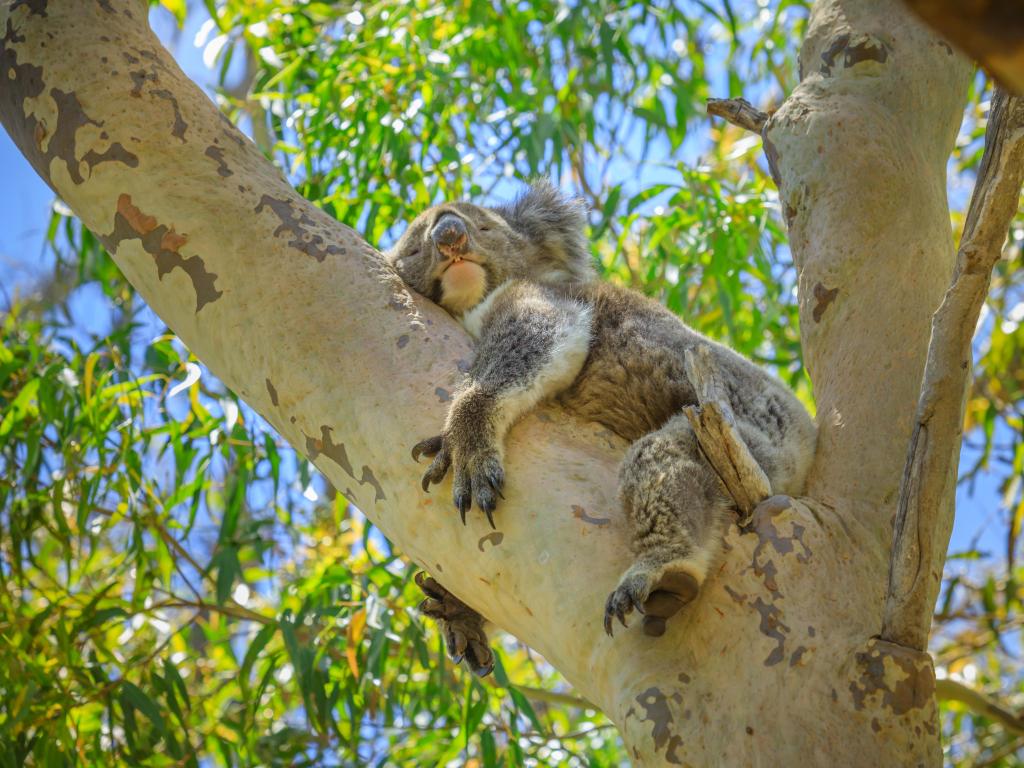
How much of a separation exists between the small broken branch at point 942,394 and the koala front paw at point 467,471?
577 mm

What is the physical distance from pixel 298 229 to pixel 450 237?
0.66 meters

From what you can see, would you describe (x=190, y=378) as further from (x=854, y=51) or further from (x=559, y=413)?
(x=854, y=51)

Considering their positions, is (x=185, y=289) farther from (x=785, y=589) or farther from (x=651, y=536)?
(x=785, y=589)

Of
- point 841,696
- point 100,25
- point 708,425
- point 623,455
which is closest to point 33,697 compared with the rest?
point 100,25

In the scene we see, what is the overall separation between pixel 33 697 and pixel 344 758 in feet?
3.08

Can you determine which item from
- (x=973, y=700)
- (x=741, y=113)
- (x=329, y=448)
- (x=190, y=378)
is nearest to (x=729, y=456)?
(x=329, y=448)

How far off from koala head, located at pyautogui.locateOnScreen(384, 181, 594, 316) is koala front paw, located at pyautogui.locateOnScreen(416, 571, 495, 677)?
0.76m

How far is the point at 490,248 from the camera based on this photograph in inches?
109

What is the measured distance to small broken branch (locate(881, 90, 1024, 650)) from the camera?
136 centimetres

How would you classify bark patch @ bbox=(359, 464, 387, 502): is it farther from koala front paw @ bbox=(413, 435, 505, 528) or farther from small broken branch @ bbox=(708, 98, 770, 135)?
small broken branch @ bbox=(708, 98, 770, 135)

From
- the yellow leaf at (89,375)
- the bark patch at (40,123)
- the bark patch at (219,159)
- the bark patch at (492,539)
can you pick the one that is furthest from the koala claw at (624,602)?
the yellow leaf at (89,375)

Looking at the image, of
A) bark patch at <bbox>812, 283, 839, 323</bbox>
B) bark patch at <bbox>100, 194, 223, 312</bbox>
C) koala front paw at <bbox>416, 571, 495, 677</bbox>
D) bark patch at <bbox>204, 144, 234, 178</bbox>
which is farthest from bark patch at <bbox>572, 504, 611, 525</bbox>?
bark patch at <bbox>204, 144, 234, 178</bbox>

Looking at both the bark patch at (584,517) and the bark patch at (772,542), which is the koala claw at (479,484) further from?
the bark patch at (772,542)

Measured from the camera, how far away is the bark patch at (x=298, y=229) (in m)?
1.91
